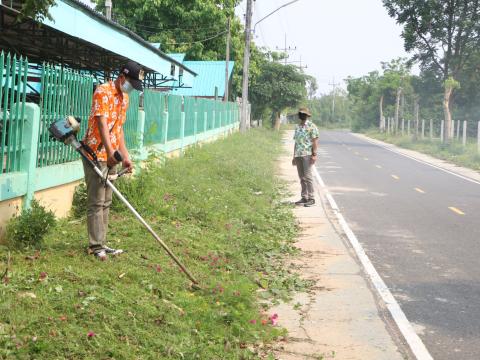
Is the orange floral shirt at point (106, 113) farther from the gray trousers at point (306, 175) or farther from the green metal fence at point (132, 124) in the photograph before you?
the gray trousers at point (306, 175)

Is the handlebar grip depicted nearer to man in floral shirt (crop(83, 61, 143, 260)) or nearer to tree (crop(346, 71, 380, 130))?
man in floral shirt (crop(83, 61, 143, 260))

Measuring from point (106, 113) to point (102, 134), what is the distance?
8.7 inches

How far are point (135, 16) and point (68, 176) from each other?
117ft

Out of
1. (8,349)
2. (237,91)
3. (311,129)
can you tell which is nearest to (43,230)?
(8,349)

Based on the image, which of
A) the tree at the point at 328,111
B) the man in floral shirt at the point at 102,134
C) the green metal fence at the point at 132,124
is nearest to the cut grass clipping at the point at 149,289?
the man in floral shirt at the point at 102,134

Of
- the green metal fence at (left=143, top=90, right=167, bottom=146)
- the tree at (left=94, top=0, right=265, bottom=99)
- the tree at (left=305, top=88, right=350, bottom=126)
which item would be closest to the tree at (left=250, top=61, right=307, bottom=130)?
the tree at (left=94, top=0, right=265, bottom=99)

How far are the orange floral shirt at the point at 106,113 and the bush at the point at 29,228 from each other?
0.82 meters

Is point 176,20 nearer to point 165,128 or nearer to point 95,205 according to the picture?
point 165,128

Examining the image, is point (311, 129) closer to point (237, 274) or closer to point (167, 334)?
point (237, 274)

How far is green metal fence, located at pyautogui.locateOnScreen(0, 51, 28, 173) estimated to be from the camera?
21.0ft

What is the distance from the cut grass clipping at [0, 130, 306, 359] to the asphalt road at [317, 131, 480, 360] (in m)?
1.23

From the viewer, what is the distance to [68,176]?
8250 mm

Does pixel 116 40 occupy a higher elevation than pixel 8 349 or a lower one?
higher

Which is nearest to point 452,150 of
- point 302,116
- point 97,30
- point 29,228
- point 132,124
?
point 302,116
